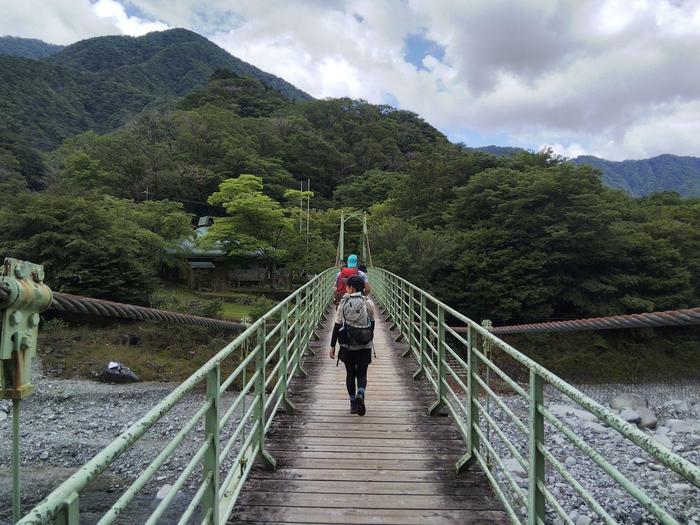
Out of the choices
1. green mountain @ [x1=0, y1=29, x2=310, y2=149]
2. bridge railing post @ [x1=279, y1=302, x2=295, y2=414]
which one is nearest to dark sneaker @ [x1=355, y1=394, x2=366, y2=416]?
bridge railing post @ [x1=279, y1=302, x2=295, y2=414]

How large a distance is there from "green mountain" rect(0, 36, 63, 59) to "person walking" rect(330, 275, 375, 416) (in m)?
165

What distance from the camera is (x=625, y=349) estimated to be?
2325cm

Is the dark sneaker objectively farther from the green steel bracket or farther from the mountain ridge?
the mountain ridge

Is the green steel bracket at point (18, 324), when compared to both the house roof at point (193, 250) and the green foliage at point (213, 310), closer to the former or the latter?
the green foliage at point (213, 310)

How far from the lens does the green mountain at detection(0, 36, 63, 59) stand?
137212 millimetres

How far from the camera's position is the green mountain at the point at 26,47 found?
450 ft

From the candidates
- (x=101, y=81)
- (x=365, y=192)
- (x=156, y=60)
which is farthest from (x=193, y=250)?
(x=156, y=60)

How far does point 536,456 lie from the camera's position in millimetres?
2232

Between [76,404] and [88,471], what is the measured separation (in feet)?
49.5

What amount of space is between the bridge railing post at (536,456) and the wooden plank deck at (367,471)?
576mm

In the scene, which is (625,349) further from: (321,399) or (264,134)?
(264,134)

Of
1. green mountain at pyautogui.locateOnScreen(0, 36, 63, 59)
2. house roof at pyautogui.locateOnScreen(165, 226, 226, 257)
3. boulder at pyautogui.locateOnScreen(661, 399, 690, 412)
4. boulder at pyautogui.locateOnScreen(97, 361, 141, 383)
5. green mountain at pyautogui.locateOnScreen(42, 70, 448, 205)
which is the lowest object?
boulder at pyautogui.locateOnScreen(661, 399, 690, 412)

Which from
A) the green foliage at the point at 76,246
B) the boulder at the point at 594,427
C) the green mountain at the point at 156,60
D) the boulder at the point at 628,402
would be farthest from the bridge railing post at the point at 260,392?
the green mountain at the point at 156,60

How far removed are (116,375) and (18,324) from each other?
15541 millimetres
